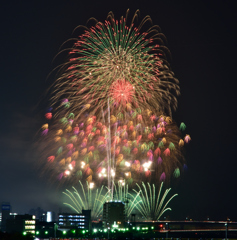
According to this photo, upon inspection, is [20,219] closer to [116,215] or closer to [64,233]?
[64,233]

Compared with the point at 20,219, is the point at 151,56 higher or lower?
higher

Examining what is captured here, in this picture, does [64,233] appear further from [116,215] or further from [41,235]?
[116,215]

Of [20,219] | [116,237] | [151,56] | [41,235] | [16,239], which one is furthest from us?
[41,235]

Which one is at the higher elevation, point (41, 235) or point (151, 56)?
point (151, 56)

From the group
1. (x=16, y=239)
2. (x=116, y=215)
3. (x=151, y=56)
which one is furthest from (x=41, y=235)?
(x=151, y=56)

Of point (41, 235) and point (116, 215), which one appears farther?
point (41, 235)

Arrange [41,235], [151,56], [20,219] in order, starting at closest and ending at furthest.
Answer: [151,56], [20,219], [41,235]

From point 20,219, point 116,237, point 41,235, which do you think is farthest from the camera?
point 41,235

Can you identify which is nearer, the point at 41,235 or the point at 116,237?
the point at 116,237

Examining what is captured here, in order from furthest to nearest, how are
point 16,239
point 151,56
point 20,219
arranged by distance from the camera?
point 20,219 < point 16,239 < point 151,56

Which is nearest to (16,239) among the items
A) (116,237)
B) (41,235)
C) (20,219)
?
(116,237)
